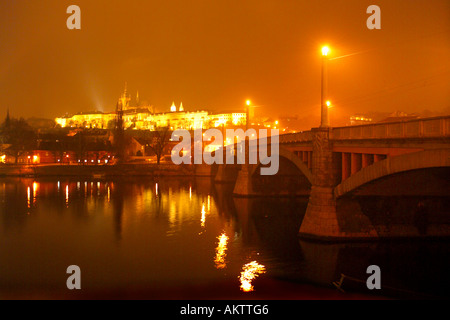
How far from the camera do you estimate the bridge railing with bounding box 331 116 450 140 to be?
587 inches

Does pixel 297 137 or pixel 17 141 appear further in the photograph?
pixel 17 141

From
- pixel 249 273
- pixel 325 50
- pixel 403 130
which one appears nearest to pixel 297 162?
pixel 325 50

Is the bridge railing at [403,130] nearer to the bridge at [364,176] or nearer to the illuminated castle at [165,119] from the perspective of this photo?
the bridge at [364,176]

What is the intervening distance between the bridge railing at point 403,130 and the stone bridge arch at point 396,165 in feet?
2.42

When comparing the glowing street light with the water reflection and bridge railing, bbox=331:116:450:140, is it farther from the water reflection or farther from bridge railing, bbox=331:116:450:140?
the water reflection

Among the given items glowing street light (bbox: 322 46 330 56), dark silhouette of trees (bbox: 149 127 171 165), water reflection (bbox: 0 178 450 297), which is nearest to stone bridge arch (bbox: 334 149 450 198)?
water reflection (bbox: 0 178 450 297)

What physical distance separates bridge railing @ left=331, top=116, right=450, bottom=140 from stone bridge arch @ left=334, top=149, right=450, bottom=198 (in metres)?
0.74

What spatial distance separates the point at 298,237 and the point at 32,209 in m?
25.9

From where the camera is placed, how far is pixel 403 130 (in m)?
16.9

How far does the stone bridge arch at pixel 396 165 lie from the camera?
1476cm

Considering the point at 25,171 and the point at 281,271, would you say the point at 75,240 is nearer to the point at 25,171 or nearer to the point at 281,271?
the point at 281,271

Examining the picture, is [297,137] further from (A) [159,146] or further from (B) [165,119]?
(B) [165,119]

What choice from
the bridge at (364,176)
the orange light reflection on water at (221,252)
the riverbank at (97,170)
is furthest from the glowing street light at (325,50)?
the riverbank at (97,170)

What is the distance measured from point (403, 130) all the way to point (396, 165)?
149 cm
